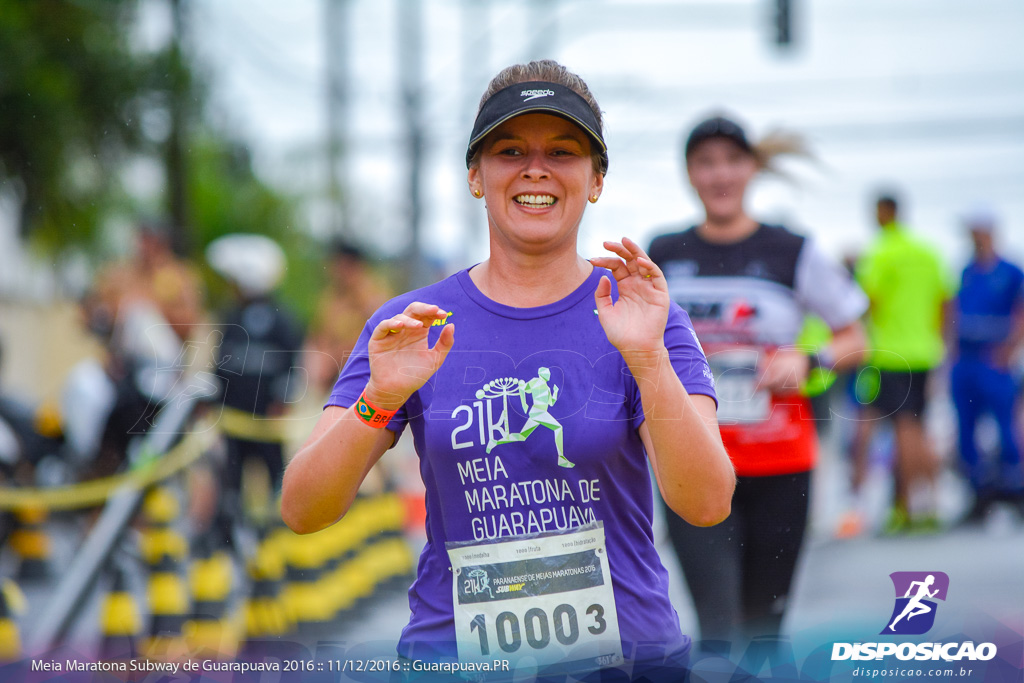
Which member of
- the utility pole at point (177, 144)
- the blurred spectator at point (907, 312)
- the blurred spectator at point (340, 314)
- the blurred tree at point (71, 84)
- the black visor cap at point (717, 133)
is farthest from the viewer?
the blurred tree at point (71, 84)

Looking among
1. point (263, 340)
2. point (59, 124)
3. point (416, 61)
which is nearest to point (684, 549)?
point (263, 340)

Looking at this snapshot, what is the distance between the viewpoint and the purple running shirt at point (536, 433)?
2.04 metres

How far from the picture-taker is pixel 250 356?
3.68 m

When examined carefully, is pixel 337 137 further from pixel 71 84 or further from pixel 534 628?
pixel 534 628

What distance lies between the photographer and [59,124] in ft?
31.4

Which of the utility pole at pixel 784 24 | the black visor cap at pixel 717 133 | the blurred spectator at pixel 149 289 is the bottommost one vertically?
the blurred spectator at pixel 149 289

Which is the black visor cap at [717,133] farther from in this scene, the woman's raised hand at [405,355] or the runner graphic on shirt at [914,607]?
the woman's raised hand at [405,355]

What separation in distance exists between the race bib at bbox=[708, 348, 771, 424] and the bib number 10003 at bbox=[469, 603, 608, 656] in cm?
109

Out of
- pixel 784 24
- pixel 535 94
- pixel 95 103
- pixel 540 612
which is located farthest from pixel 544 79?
pixel 95 103

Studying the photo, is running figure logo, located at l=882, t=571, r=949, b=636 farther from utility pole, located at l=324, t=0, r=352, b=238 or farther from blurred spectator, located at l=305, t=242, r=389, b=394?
utility pole, located at l=324, t=0, r=352, b=238

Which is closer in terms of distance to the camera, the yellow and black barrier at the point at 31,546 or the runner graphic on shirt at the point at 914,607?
the runner graphic on shirt at the point at 914,607

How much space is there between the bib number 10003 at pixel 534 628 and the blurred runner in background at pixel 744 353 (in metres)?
1.34

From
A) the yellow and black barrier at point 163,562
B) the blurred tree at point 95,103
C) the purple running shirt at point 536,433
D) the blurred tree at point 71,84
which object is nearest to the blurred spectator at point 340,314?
the purple running shirt at point 536,433

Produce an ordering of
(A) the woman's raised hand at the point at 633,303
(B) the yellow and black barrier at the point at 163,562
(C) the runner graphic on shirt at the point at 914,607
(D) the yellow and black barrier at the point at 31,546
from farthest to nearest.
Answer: (D) the yellow and black barrier at the point at 31,546 → (B) the yellow and black barrier at the point at 163,562 → (C) the runner graphic on shirt at the point at 914,607 → (A) the woman's raised hand at the point at 633,303
